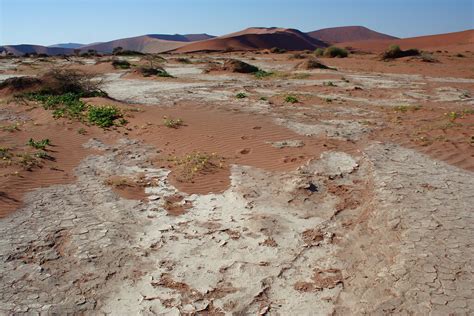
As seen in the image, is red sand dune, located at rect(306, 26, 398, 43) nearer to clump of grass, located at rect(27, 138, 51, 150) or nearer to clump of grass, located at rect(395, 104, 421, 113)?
clump of grass, located at rect(395, 104, 421, 113)

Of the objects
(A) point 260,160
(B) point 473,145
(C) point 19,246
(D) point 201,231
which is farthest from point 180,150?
(B) point 473,145

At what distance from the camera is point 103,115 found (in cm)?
1089

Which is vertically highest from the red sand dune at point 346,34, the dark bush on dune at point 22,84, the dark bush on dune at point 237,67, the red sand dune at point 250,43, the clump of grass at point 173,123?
the red sand dune at point 346,34

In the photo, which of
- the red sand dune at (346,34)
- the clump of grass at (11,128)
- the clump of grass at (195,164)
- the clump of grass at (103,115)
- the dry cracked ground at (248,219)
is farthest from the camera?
the red sand dune at (346,34)

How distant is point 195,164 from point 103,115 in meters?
4.48

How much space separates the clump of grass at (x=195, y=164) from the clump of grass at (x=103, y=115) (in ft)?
10.8

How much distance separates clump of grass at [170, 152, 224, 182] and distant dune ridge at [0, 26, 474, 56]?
128 feet

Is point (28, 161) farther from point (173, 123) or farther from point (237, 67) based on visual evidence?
point (237, 67)

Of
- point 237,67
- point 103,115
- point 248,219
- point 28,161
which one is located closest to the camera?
point 248,219

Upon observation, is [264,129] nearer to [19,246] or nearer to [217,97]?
[217,97]

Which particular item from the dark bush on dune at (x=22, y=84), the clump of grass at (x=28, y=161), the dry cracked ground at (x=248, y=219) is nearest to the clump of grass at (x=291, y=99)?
the dry cracked ground at (x=248, y=219)

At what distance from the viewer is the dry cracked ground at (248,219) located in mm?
3920

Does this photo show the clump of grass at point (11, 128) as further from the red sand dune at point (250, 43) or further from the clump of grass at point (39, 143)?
the red sand dune at point (250, 43)

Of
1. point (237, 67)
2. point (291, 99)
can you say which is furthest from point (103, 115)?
point (237, 67)
